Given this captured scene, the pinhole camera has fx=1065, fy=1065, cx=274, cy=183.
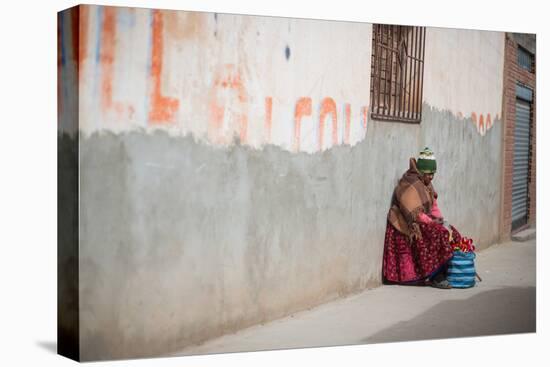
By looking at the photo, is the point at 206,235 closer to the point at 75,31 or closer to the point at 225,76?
the point at 225,76

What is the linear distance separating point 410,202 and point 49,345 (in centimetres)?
328

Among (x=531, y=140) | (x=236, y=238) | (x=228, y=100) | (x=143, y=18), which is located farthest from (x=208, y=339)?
(x=531, y=140)

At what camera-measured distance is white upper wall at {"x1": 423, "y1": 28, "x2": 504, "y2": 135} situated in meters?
9.02

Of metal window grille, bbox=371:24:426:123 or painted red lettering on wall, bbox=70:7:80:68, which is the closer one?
painted red lettering on wall, bbox=70:7:80:68

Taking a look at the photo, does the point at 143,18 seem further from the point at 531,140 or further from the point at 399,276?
the point at 531,140

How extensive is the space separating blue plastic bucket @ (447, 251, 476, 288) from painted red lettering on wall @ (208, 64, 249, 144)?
8.35 ft

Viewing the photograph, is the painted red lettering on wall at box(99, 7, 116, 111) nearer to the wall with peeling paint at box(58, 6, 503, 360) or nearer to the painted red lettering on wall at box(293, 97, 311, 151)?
the wall with peeling paint at box(58, 6, 503, 360)

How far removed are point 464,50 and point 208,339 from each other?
3.52 meters

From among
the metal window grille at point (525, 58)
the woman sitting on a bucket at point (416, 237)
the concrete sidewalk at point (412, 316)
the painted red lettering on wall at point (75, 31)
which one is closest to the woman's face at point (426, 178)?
the woman sitting on a bucket at point (416, 237)

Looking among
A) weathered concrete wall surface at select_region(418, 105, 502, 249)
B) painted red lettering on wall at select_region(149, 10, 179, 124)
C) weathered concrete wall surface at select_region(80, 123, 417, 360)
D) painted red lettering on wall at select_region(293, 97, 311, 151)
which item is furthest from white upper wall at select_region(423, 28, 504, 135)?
painted red lettering on wall at select_region(149, 10, 179, 124)

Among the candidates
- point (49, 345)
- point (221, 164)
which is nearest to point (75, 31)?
point (221, 164)

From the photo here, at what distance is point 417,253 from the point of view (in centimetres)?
903

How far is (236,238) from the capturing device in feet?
24.4

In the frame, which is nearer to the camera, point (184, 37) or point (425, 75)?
point (184, 37)
